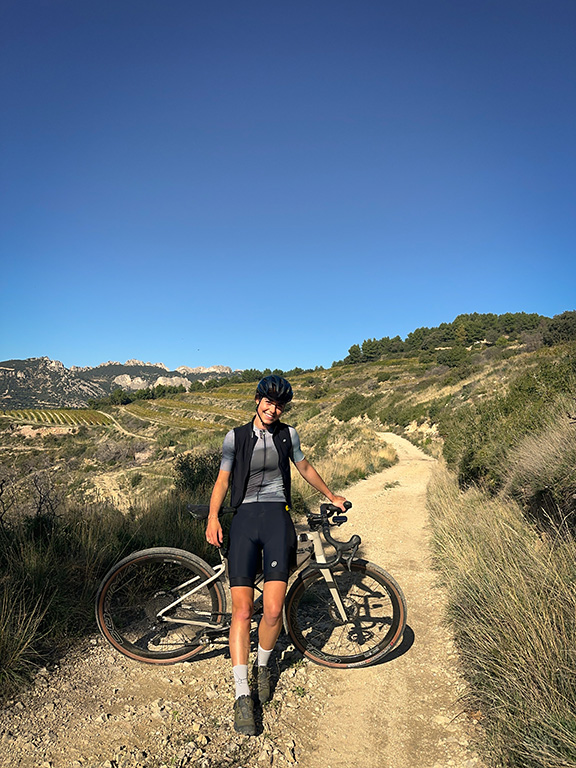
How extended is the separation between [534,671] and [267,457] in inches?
91.1

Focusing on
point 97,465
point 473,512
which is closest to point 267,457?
point 473,512

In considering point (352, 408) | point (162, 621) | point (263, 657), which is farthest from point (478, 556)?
point (352, 408)

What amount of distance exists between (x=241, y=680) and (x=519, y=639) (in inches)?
81.8

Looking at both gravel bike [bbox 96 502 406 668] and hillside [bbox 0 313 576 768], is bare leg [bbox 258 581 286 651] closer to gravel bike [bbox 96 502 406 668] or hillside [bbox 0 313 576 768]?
gravel bike [bbox 96 502 406 668]

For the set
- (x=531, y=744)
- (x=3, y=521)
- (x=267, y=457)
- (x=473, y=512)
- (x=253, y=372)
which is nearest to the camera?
(x=531, y=744)

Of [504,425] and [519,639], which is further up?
[504,425]

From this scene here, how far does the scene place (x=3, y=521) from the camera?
→ 4305mm

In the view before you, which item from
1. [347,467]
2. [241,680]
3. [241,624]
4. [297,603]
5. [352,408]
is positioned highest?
[352,408]

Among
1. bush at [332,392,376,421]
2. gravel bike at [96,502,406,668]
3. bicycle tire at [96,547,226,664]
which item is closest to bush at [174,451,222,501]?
bicycle tire at [96,547,226,664]

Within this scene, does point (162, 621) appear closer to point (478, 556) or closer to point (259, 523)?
point (259, 523)

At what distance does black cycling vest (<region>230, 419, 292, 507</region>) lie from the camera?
322 cm

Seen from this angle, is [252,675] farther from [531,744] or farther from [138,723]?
[531,744]

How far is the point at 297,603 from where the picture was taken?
3.50 meters

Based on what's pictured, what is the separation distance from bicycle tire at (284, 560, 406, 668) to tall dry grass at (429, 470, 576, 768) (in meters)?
0.67
